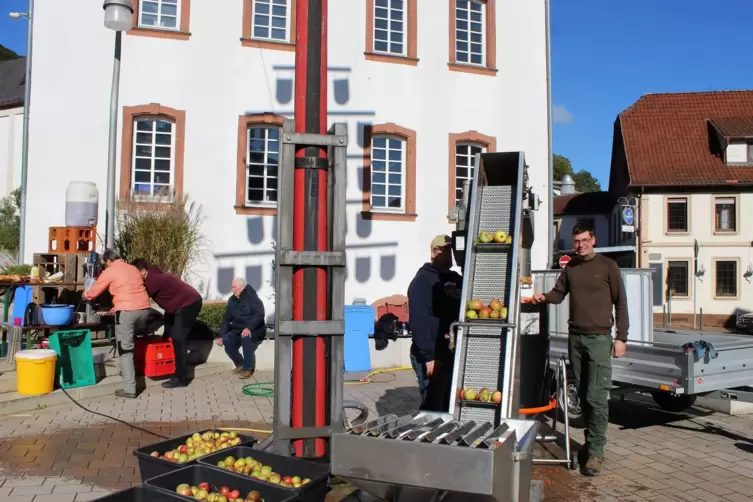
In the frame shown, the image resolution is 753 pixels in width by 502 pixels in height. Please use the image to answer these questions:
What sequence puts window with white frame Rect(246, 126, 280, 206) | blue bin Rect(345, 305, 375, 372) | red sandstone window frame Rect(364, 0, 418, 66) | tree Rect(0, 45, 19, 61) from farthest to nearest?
1. tree Rect(0, 45, 19, 61)
2. red sandstone window frame Rect(364, 0, 418, 66)
3. window with white frame Rect(246, 126, 280, 206)
4. blue bin Rect(345, 305, 375, 372)

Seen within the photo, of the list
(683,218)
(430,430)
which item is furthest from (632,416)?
(683,218)

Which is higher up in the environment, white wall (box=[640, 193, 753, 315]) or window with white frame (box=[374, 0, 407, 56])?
window with white frame (box=[374, 0, 407, 56])

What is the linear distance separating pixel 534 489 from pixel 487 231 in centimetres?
210

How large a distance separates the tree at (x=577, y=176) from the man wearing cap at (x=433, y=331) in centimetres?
6739

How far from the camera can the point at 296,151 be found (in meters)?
4.65

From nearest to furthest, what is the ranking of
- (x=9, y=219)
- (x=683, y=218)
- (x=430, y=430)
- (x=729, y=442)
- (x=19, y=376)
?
(x=430, y=430), (x=729, y=442), (x=19, y=376), (x=683, y=218), (x=9, y=219)

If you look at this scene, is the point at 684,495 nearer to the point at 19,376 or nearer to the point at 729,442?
the point at 729,442

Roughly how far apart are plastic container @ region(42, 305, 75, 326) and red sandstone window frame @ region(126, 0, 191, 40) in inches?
264

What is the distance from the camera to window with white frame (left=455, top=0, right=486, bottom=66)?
16047mm

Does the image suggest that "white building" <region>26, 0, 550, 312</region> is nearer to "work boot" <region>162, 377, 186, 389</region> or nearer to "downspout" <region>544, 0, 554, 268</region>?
"downspout" <region>544, 0, 554, 268</region>

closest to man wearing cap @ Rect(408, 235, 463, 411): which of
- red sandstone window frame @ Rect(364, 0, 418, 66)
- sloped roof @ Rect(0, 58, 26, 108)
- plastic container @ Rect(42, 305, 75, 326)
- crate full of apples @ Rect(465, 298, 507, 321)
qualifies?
crate full of apples @ Rect(465, 298, 507, 321)

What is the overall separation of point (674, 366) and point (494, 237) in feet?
8.76

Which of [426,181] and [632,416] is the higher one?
[426,181]

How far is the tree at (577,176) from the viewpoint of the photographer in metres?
72.4
